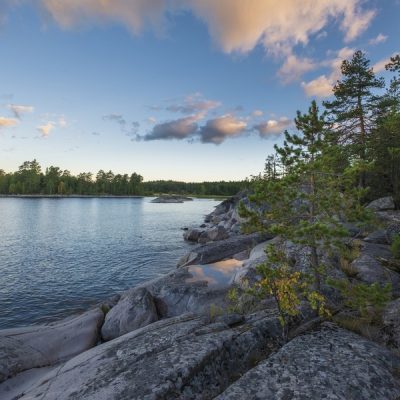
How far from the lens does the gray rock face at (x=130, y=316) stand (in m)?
10.9

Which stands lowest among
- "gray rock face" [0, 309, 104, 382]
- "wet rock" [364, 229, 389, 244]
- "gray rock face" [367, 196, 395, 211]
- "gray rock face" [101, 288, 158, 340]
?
"gray rock face" [0, 309, 104, 382]

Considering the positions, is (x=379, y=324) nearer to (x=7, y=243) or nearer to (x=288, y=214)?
(x=288, y=214)

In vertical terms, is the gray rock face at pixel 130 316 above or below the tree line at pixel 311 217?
below

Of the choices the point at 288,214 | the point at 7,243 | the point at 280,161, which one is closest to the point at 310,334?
the point at 288,214

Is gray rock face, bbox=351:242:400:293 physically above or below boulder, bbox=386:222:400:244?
below

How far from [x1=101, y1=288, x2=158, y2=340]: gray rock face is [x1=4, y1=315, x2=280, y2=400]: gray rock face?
352 cm

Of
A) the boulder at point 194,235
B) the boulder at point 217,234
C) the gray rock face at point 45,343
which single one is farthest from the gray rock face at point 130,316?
the boulder at point 194,235

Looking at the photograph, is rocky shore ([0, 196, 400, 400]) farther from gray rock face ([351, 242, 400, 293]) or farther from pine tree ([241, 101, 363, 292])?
pine tree ([241, 101, 363, 292])

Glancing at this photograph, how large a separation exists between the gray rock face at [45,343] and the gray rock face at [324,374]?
782 centimetres

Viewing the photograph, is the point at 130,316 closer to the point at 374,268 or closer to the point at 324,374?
the point at 324,374

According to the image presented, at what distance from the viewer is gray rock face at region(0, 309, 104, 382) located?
877 centimetres

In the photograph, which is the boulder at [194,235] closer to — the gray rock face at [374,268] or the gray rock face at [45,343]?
the gray rock face at [45,343]

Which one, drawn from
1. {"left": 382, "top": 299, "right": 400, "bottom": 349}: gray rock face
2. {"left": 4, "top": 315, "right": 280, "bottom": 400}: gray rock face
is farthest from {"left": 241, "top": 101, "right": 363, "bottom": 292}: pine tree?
{"left": 4, "top": 315, "right": 280, "bottom": 400}: gray rock face

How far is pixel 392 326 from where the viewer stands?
627 centimetres
